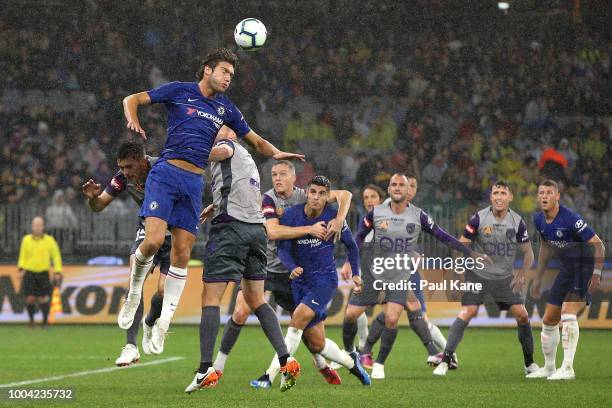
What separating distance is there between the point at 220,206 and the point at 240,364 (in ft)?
13.7

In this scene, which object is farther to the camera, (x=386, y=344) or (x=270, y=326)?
(x=386, y=344)

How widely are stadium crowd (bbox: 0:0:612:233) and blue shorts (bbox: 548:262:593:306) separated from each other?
9685 mm

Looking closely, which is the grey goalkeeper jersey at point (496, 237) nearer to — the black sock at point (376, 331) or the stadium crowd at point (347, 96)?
the black sock at point (376, 331)

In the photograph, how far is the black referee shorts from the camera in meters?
18.7

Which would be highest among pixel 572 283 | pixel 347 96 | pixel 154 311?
pixel 347 96

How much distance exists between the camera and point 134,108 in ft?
26.1

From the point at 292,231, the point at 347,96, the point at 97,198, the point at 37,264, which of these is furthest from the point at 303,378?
the point at 347,96

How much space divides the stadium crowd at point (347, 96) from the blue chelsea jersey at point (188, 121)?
42.3 ft

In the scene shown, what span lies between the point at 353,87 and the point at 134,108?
16763mm

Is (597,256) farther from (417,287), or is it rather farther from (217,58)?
(217,58)

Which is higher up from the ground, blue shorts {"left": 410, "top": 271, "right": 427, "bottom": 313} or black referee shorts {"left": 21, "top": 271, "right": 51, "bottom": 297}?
blue shorts {"left": 410, "top": 271, "right": 427, "bottom": 313}

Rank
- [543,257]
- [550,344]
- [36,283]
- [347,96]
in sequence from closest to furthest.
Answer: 1. [550,344]
2. [543,257]
3. [36,283]
4. [347,96]

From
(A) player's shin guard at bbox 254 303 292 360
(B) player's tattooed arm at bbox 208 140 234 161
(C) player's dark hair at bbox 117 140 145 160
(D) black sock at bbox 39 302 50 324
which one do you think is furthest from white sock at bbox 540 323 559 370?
(D) black sock at bbox 39 302 50 324

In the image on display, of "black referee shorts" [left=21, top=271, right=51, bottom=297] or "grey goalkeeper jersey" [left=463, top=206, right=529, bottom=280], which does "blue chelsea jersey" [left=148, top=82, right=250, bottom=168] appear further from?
"black referee shorts" [left=21, top=271, right=51, bottom=297]
